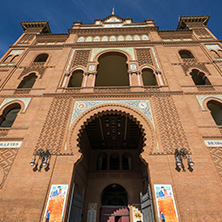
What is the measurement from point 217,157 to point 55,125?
7595 mm

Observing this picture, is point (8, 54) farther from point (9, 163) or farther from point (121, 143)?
point (121, 143)

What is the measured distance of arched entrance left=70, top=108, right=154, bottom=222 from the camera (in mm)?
9875

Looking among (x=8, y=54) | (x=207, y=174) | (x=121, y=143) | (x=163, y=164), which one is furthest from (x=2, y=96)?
(x=207, y=174)

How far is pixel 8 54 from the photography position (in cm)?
1307

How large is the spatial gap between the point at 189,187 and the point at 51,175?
212 inches

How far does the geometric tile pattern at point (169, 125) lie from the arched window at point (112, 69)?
536 centimetres

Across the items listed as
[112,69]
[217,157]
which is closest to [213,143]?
[217,157]

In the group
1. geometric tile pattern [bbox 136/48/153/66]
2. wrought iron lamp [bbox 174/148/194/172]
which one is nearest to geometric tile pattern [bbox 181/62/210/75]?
geometric tile pattern [bbox 136/48/153/66]

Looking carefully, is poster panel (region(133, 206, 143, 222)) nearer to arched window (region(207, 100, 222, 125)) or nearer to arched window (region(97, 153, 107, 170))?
arched window (region(97, 153, 107, 170))

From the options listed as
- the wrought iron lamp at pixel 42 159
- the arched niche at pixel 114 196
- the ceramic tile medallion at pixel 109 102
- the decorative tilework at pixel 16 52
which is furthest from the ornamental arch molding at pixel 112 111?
the decorative tilework at pixel 16 52

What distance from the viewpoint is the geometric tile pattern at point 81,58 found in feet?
37.1

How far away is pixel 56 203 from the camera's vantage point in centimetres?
564

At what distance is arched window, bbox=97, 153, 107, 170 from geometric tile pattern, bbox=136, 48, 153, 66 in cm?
767

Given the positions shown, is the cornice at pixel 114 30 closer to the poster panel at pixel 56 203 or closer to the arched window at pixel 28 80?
the arched window at pixel 28 80
